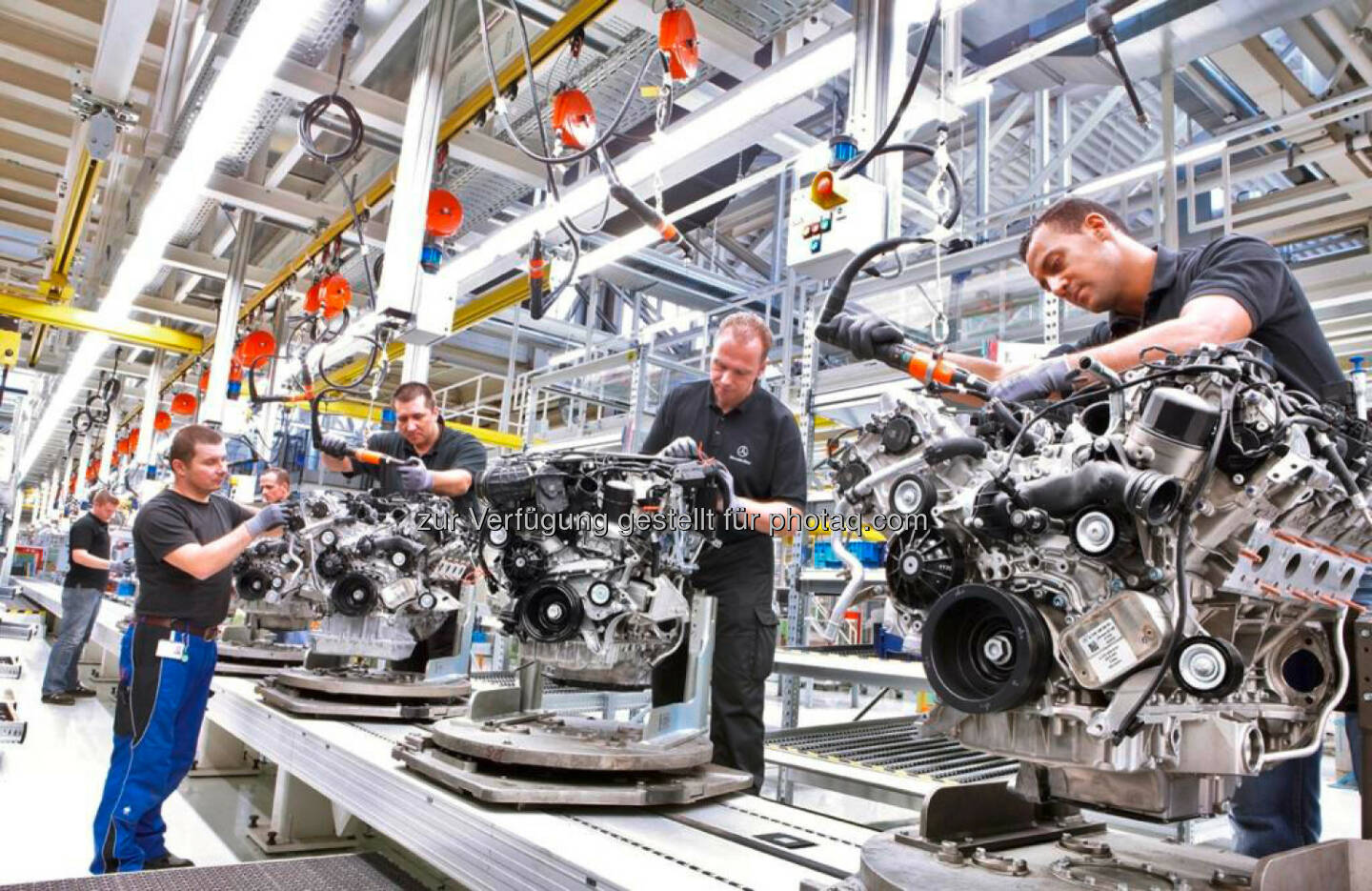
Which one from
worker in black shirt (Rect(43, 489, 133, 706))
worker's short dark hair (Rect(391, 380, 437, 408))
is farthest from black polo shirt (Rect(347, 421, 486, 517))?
worker in black shirt (Rect(43, 489, 133, 706))

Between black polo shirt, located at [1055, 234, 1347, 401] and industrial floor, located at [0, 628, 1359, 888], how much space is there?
1.63 metres

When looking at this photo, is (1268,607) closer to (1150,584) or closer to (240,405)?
(1150,584)

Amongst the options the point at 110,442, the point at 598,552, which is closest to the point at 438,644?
the point at 598,552

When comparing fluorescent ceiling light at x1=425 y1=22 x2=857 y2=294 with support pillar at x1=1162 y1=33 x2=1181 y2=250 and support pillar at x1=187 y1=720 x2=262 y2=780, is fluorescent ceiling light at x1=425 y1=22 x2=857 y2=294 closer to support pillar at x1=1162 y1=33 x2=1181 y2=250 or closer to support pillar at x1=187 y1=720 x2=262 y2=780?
support pillar at x1=1162 y1=33 x2=1181 y2=250

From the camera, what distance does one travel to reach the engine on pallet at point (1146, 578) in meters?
1.17

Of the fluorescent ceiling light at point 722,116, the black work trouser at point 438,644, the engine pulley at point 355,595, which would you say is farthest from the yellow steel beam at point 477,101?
the black work trouser at point 438,644

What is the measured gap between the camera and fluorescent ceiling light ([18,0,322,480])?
10.5ft

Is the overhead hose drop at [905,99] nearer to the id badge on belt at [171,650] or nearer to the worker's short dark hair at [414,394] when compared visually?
the worker's short dark hair at [414,394]

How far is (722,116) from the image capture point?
3.33 meters

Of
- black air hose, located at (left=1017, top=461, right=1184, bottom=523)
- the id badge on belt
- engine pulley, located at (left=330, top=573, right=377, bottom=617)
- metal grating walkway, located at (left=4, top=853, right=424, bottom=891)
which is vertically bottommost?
metal grating walkway, located at (left=4, top=853, right=424, bottom=891)

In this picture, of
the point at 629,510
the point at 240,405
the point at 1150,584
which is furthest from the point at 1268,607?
the point at 240,405

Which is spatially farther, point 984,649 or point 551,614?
point 551,614

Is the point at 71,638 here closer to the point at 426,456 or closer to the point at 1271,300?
the point at 426,456

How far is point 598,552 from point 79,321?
755cm
